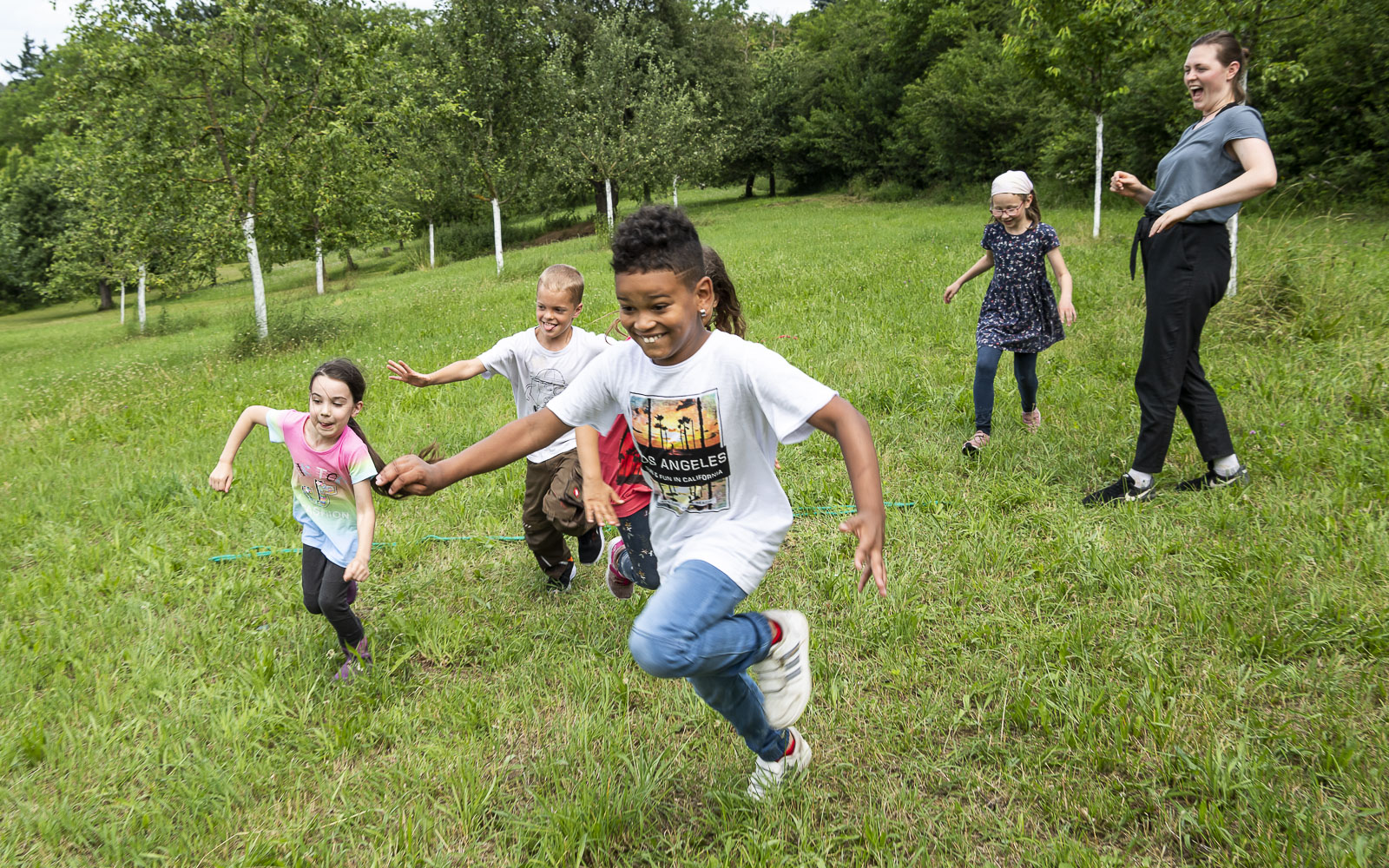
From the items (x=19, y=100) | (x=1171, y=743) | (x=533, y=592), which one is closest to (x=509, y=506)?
(x=533, y=592)

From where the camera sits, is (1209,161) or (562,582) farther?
(562,582)

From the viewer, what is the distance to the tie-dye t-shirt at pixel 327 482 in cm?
355

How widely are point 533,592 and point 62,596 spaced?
8.52 feet

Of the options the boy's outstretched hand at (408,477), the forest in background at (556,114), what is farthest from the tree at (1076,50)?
the boy's outstretched hand at (408,477)

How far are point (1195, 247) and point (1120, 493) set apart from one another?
1.42m

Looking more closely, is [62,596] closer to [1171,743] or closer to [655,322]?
[655,322]

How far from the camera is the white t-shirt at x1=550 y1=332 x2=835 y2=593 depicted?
2.47 meters

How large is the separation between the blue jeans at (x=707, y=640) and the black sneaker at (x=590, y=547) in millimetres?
2208

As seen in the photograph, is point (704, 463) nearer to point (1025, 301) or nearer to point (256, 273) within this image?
point (1025, 301)

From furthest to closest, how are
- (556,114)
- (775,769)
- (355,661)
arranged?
(556,114)
(355,661)
(775,769)

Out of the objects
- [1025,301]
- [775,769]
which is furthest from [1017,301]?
[775,769]

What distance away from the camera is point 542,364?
4332 millimetres

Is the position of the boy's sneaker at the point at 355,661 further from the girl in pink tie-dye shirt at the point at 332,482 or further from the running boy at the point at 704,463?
the running boy at the point at 704,463

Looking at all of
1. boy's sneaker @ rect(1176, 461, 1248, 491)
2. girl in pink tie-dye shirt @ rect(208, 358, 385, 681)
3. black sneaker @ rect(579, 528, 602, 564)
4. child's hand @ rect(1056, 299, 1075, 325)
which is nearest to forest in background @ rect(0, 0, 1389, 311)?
child's hand @ rect(1056, 299, 1075, 325)
